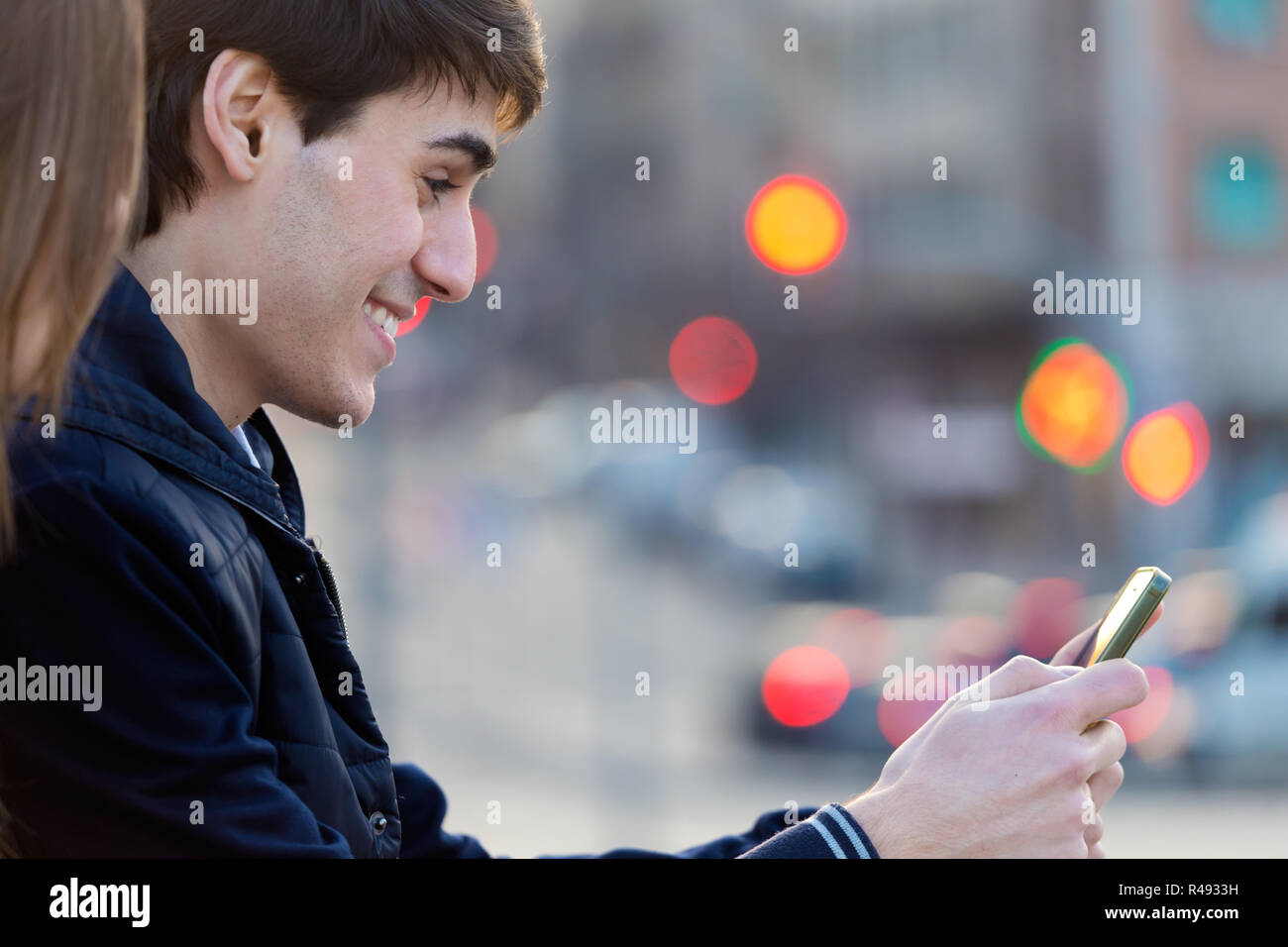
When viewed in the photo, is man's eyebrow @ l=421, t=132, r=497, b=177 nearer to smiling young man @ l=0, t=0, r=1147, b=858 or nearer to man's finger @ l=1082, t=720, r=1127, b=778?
smiling young man @ l=0, t=0, r=1147, b=858

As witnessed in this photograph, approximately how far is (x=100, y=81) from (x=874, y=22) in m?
34.4

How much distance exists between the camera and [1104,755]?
1675 millimetres

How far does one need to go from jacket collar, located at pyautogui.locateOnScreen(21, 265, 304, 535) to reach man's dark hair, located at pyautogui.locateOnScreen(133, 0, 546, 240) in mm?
228

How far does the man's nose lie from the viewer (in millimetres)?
2023

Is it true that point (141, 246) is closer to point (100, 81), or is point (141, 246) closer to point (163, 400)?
point (163, 400)

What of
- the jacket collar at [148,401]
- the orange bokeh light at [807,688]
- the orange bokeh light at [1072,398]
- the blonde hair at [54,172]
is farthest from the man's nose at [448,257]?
the orange bokeh light at [807,688]

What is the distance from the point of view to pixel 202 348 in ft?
6.42

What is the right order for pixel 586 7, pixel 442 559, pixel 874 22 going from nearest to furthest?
1. pixel 442 559
2. pixel 874 22
3. pixel 586 7

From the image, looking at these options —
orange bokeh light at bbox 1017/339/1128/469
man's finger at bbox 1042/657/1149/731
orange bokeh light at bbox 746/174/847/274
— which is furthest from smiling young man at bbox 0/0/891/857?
orange bokeh light at bbox 1017/339/1128/469

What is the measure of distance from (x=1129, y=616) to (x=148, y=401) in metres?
1.21
